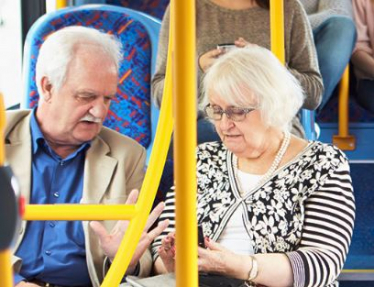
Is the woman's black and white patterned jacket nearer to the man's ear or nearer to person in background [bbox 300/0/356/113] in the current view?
the man's ear

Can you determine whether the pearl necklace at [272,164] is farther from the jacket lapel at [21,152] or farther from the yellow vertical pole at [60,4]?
the yellow vertical pole at [60,4]

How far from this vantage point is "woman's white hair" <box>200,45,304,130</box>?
2371mm

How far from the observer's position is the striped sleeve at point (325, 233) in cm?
221

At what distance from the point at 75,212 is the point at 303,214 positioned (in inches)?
33.2

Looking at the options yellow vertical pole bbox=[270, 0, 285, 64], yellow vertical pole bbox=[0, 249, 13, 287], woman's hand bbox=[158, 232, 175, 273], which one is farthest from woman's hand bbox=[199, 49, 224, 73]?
yellow vertical pole bbox=[0, 249, 13, 287]

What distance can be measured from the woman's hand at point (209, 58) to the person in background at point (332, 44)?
0.68m

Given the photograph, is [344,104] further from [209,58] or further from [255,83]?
[255,83]

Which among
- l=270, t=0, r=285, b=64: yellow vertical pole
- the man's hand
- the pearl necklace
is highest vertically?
l=270, t=0, r=285, b=64: yellow vertical pole

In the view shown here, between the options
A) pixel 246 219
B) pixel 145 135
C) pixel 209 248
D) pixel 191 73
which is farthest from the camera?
pixel 145 135

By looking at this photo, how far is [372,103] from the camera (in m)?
3.40

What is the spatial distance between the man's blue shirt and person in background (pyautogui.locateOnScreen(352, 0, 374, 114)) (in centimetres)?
147

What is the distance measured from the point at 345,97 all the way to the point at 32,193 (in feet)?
4.99

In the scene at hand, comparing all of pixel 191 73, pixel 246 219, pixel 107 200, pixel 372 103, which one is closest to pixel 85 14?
pixel 107 200

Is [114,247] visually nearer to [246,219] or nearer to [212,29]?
[246,219]
